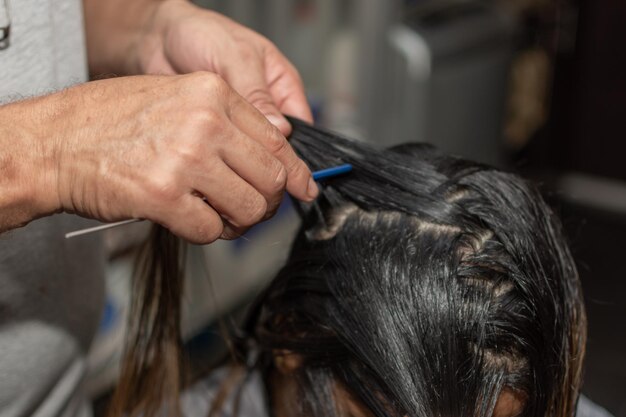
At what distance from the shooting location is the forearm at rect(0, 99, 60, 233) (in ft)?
2.22

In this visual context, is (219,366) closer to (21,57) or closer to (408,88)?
(21,57)

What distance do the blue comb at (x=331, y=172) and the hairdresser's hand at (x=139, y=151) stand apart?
0.16 meters

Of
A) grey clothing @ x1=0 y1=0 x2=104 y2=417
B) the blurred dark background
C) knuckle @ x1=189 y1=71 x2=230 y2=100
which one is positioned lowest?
the blurred dark background

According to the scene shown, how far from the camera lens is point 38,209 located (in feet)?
2.30

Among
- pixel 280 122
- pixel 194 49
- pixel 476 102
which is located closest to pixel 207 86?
pixel 280 122

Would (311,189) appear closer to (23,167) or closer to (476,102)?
(23,167)

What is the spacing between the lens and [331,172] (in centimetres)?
89

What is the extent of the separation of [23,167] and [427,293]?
434 millimetres

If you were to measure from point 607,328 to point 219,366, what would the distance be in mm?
2009

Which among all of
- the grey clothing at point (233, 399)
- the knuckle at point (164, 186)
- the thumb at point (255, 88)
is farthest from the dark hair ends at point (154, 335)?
the knuckle at point (164, 186)

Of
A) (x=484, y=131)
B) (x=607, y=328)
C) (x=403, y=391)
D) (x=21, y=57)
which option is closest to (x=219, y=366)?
(x=403, y=391)

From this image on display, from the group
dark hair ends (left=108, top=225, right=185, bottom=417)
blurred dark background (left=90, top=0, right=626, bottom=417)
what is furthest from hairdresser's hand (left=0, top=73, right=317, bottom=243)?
blurred dark background (left=90, top=0, right=626, bottom=417)

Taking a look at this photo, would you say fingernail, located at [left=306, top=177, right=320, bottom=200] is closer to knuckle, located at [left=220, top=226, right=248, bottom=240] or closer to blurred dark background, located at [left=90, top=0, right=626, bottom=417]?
knuckle, located at [left=220, top=226, right=248, bottom=240]

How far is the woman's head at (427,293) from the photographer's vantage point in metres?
0.81
